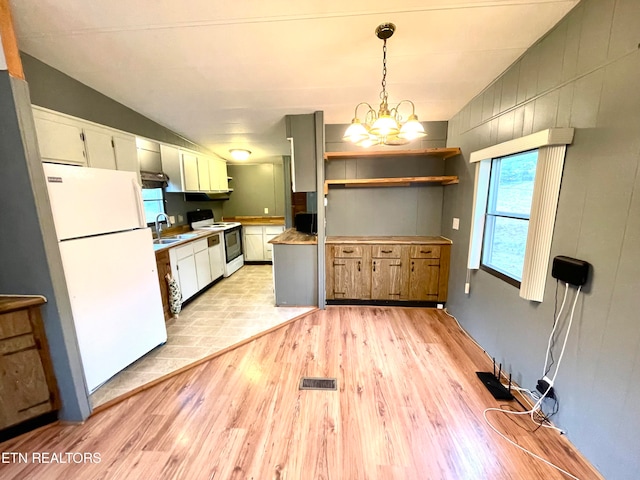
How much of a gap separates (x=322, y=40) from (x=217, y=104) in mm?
1563

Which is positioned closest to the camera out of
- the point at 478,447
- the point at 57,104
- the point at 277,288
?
the point at 478,447

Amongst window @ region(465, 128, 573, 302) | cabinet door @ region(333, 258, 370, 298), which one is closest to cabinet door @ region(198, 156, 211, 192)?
cabinet door @ region(333, 258, 370, 298)

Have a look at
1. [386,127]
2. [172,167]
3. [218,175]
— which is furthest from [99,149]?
[386,127]

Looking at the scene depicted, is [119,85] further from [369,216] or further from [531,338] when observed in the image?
[531,338]

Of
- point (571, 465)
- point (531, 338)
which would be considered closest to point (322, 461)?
point (571, 465)

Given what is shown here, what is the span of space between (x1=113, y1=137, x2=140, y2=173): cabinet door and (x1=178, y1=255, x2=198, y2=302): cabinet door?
1.23 metres

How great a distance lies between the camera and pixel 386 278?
10.7ft

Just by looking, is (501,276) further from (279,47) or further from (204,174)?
(204,174)

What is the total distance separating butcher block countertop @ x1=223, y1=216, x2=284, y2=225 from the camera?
5.32m

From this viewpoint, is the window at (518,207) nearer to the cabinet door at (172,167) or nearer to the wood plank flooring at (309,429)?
the wood plank flooring at (309,429)

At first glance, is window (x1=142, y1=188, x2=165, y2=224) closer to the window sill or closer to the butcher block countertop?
the butcher block countertop

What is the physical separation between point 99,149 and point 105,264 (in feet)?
4.38

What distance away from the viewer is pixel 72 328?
1.63 meters

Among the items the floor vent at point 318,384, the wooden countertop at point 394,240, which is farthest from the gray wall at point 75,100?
the floor vent at point 318,384
